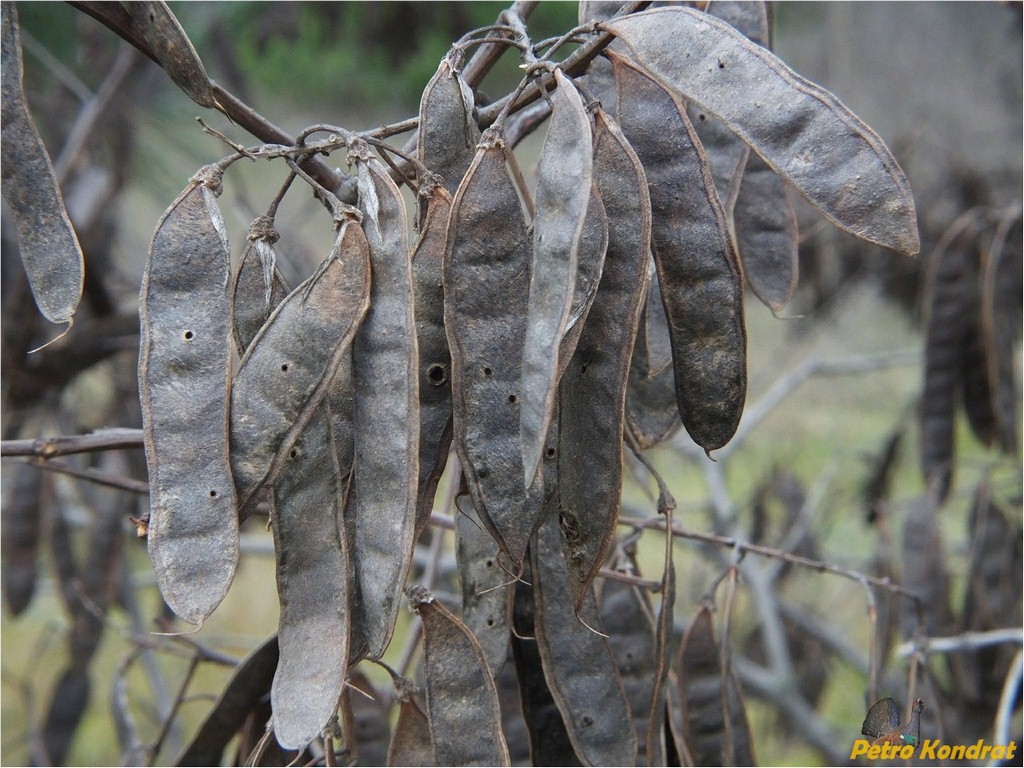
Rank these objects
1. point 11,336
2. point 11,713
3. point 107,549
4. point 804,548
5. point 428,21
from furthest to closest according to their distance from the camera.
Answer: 1. point 428,21
2. point 11,713
3. point 804,548
4. point 107,549
5. point 11,336

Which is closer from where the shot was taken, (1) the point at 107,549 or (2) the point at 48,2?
(1) the point at 107,549

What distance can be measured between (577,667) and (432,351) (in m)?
0.36

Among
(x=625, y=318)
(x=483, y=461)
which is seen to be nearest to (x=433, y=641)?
(x=483, y=461)

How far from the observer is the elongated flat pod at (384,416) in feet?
2.09

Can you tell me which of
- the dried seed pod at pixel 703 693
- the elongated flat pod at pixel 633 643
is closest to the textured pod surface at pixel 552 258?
the elongated flat pod at pixel 633 643

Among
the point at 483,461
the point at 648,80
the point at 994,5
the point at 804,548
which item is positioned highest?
the point at 994,5

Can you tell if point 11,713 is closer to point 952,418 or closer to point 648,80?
point 952,418

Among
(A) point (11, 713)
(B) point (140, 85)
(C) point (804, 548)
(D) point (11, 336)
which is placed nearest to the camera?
(D) point (11, 336)

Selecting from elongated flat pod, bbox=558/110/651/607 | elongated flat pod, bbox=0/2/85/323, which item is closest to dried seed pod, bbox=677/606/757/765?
elongated flat pod, bbox=558/110/651/607

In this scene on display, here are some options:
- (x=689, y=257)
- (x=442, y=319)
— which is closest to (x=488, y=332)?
(x=442, y=319)

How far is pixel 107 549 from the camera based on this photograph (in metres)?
1.94

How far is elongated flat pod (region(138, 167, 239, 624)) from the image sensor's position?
65 centimetres

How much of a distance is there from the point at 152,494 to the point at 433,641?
0.29 metres

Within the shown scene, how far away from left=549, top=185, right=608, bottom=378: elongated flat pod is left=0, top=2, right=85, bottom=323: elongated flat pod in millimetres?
392
